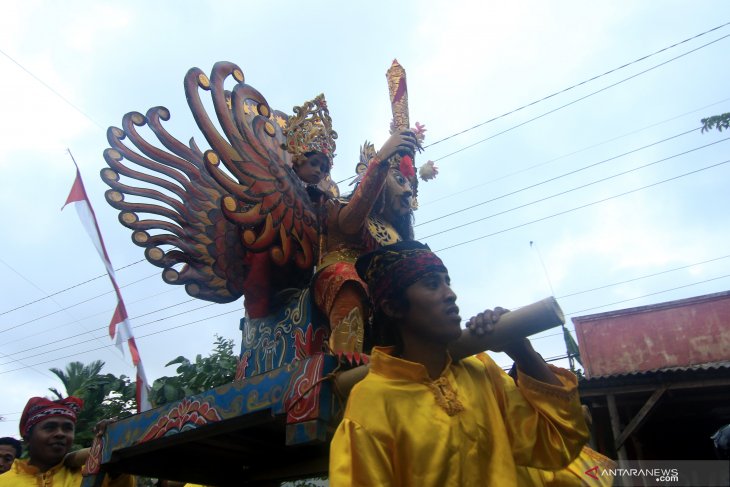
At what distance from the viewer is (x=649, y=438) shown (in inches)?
329

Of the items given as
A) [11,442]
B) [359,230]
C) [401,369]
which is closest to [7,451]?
[11,442]

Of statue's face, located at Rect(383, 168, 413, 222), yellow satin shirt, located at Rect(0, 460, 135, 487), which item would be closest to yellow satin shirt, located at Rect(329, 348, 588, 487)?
statue's face, located at Rect(383, 168, 413, 222)

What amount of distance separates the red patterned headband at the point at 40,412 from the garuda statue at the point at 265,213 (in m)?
0.99

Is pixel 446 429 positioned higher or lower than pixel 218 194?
lower

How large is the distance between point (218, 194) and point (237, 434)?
170 cm

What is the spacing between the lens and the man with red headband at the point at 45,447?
136 inches

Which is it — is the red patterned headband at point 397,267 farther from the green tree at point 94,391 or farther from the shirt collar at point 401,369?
the green tree at point 94,391

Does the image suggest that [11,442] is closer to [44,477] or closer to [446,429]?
[44,477]

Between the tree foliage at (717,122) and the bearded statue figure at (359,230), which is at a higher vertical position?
the tree foliage at (717,122)

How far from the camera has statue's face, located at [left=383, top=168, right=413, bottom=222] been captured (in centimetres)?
349

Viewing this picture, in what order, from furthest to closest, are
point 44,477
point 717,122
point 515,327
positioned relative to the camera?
point 717,122, point 44,477, point 515,327

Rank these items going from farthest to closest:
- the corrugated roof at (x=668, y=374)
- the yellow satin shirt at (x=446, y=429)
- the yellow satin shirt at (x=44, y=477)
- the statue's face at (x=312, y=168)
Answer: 1. the corrugated roof at (x=668, y=374)
2. the statue's face at (x=312, y=168)
3. the yellow satin shirt at (x=44, y=477)
4. the yellow satin shirt at (x=446, y=429)

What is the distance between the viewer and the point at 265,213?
11.0 ft

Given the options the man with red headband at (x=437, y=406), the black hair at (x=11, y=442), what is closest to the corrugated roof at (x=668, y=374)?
the man with red headband at (x=437, y=406)
